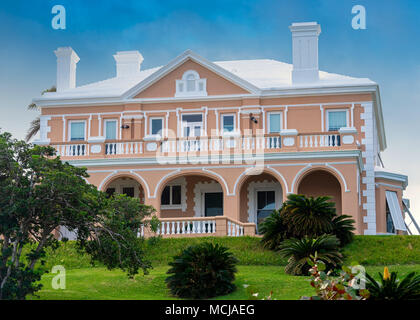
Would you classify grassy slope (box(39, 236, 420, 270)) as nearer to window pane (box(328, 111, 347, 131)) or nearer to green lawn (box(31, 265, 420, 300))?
green lawn (box(31, 265, 420, 300))

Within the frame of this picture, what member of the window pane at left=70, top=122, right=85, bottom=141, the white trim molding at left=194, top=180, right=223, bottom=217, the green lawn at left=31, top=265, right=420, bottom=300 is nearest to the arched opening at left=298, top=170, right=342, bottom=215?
the white trim molding at left=194, top=180, right=223, bottom=217

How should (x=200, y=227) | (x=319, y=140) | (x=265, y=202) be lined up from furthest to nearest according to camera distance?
(x=265, y=202)
(x=319, y=140)
(x=200, y=227)

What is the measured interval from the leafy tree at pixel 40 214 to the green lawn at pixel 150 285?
3.71ft

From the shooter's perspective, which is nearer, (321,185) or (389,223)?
(321,185)

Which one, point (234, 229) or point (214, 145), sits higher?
point (214, 145)

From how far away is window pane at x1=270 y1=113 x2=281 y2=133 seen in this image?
32969 millimetres

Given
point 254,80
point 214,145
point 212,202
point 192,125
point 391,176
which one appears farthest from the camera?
point 254,80

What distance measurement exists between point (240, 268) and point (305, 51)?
50.4 ft

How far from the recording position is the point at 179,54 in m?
33.2

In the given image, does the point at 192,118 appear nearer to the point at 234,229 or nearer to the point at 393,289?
the point at 234,229

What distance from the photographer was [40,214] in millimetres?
16234

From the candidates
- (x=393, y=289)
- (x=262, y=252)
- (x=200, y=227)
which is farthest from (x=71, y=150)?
(x=393, y=289)

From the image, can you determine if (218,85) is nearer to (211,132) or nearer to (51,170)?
(211,132)

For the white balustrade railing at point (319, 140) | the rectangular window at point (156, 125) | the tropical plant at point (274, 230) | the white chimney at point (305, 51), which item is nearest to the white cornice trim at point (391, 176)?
the white balustrade railing at point (319, 140)
